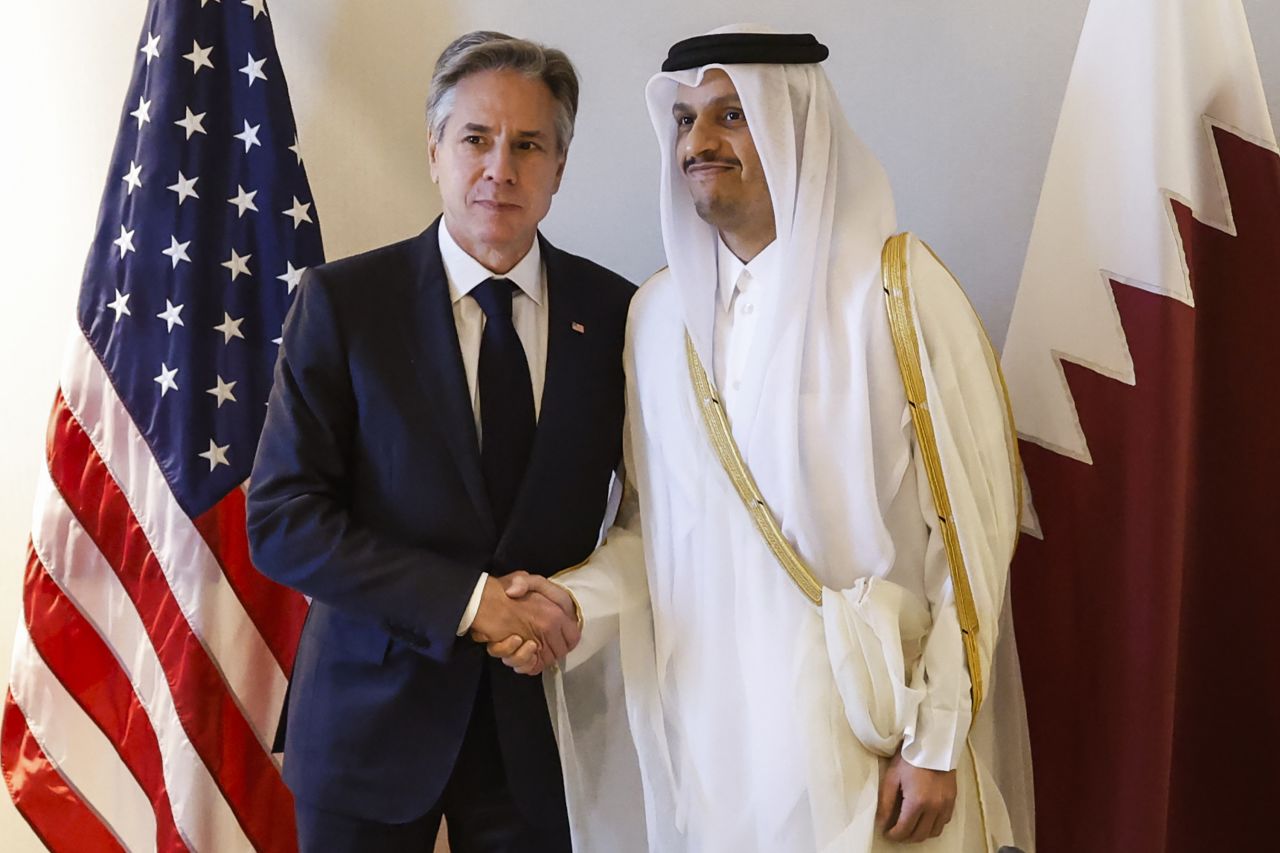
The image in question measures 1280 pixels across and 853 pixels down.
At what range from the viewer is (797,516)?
1.51 m

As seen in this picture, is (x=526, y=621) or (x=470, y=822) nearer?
(x=526, y=621)

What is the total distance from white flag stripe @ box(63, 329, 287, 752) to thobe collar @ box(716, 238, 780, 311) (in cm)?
115

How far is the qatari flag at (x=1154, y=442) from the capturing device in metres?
1.70

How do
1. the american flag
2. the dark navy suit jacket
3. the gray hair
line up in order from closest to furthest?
the dark navy suit jacket
the gray hair
the american flag

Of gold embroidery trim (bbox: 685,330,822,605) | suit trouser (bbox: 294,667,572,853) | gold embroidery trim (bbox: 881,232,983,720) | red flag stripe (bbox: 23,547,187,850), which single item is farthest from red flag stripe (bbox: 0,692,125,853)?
gold embroidery trim (bbox: 881,232,983,720)

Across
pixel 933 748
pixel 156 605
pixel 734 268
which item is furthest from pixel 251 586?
pixel 933 748

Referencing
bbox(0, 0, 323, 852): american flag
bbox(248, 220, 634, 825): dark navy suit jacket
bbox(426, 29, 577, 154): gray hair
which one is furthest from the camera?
bbox(0, 0, 323, 852): american flag

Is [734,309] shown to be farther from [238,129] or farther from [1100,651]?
[238,129]

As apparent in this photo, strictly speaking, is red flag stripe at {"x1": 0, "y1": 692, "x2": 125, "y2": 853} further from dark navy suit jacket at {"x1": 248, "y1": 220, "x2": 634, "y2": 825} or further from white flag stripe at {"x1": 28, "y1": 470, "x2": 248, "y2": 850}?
dark navy suit jacket at {"x1": 248, "y1": 220, "x2": 634, "y2": 825}

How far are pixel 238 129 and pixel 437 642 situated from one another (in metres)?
1.19

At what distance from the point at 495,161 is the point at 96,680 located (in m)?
1.34

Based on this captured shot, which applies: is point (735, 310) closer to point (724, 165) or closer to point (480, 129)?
point (724, 165)

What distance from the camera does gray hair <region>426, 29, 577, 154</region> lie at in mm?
1621

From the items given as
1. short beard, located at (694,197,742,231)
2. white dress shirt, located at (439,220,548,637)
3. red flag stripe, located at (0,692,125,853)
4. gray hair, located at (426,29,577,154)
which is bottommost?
red flag stripe, located at (0,692,125,853)
